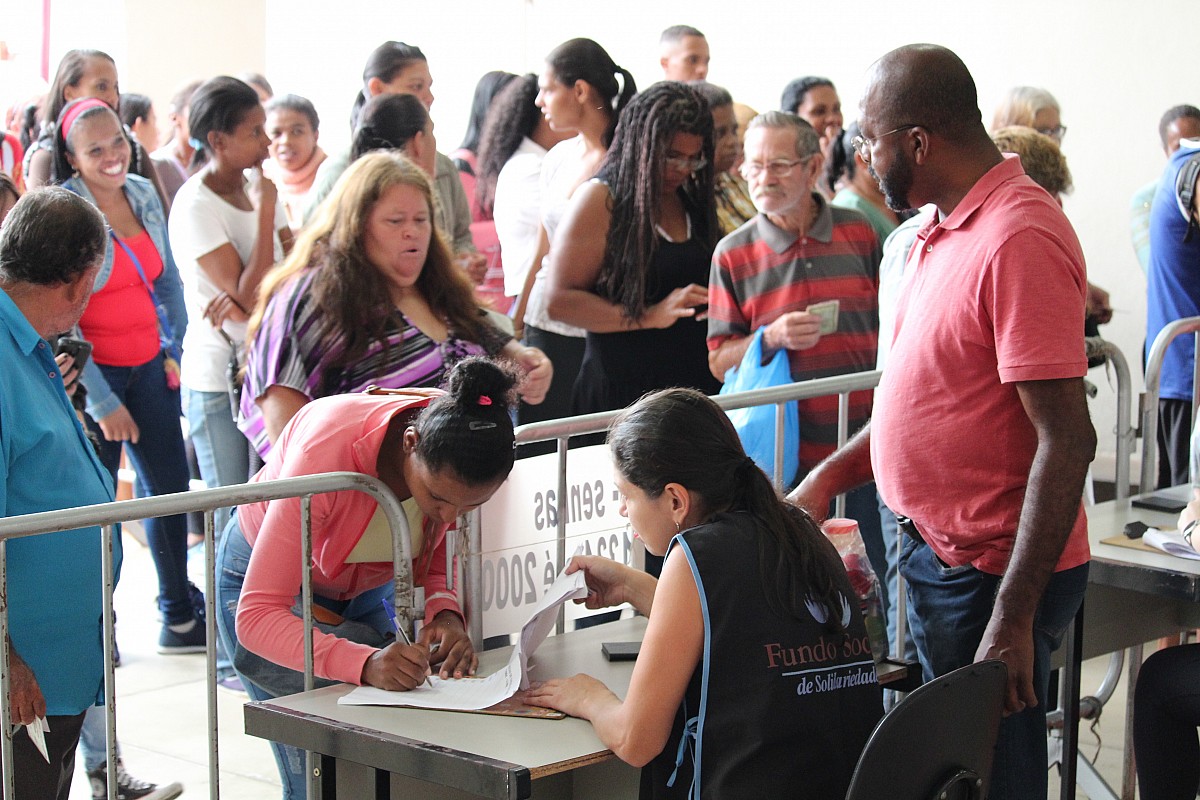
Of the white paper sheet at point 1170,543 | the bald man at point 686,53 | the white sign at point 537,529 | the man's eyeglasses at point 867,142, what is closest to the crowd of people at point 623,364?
the man's eyeglasses at point 867,142

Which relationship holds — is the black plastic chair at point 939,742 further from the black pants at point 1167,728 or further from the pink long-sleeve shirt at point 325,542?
the black pants at point 1167,728

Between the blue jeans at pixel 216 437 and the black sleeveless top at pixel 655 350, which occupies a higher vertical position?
the black sleeveless top at pixel 655 350

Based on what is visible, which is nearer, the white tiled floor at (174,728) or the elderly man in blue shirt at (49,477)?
the elderly man in blue shirt at (49,477)

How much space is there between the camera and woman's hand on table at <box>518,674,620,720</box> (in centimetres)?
214

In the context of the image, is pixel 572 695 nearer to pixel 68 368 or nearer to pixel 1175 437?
pixel 68 368

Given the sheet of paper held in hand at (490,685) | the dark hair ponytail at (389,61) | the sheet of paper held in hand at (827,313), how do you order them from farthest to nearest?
the dark hair ponytail at (389,61), the sheet of paper held in hand at (827,313), the sheet of paper held in hand at (490,685)

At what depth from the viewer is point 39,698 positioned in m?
2.28

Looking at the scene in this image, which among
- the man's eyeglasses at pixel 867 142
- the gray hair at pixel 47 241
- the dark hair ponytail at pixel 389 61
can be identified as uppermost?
the dark hair ponytail at pixel 389 61

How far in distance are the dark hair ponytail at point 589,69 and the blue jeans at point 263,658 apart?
7.11 feet

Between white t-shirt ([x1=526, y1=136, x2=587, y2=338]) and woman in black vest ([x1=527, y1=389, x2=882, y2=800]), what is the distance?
6.46ft

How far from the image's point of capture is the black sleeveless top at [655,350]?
400cm

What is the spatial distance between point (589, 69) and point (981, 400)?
250cm

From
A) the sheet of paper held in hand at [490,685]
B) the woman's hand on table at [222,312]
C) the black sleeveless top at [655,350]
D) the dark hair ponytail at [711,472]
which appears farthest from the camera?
the woman's hand on table at [222,312]

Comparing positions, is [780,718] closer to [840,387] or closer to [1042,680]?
[1042,680]
